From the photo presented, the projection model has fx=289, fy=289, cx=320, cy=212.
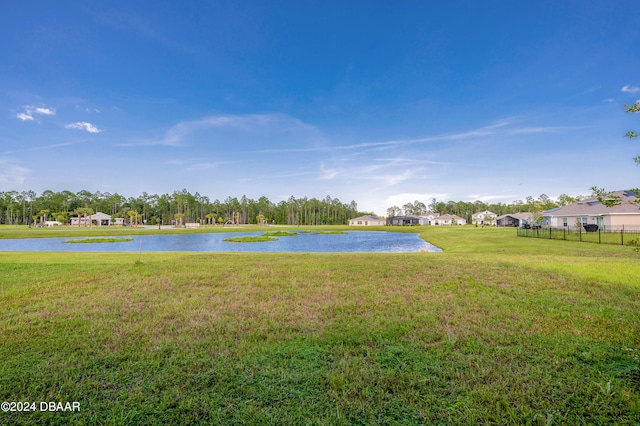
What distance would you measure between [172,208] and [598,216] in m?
108

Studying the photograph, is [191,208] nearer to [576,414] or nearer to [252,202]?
[252,202]

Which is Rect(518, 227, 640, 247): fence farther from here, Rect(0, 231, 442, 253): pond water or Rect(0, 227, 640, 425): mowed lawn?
Rect(0, 227, 640, 425): mowed lawn

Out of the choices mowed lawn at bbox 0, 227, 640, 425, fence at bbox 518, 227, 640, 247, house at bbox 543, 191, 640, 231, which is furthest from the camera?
house at bbox 543, 191, 640, 231

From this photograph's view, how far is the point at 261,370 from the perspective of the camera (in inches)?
137

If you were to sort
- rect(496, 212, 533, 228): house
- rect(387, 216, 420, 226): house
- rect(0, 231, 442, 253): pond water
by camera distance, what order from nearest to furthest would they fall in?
1. rect(0, 231, 442, 253): pond water
2. rect(496, 212, 533, 228): house
3. rect(387, 216, 420, 226): house

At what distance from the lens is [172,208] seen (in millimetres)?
101125

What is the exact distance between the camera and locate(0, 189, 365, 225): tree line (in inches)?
3356

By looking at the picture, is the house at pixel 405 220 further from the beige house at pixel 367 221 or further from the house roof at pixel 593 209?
the house roof at pixel 593 209

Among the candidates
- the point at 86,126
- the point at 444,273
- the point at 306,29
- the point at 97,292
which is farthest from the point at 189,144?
the point at 444,273

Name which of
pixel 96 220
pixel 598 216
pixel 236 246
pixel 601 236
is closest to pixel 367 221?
pixel 598 216

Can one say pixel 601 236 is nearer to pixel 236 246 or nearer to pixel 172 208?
pixel 236 246

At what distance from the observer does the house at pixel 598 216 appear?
93.9 ft

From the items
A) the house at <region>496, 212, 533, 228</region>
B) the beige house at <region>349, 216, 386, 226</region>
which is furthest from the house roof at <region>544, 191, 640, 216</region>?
the beige house at <region>349, 216, 386, 226</region>

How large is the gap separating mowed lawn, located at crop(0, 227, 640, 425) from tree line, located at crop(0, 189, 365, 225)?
81.2 metres
